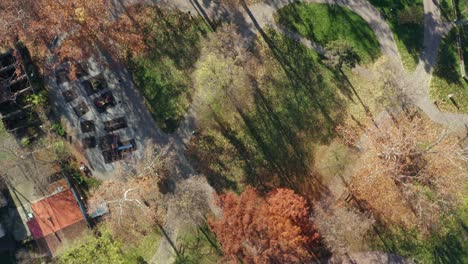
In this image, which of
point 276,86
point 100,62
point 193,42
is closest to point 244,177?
point 276,86

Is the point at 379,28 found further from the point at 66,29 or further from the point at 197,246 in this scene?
the point at 66,29

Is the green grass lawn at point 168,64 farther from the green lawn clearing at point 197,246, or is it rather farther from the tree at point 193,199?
the green lawn clearing at point 197,246

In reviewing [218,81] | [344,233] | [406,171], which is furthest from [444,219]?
[218,81]

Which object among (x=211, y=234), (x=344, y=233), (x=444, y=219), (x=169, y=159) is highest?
(x=169, y=159)

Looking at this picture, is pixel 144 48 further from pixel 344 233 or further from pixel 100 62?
pixel 344 233

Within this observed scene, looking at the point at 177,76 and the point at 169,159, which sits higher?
the point at 177,76

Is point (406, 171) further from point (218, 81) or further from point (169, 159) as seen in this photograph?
point (169, 159)
